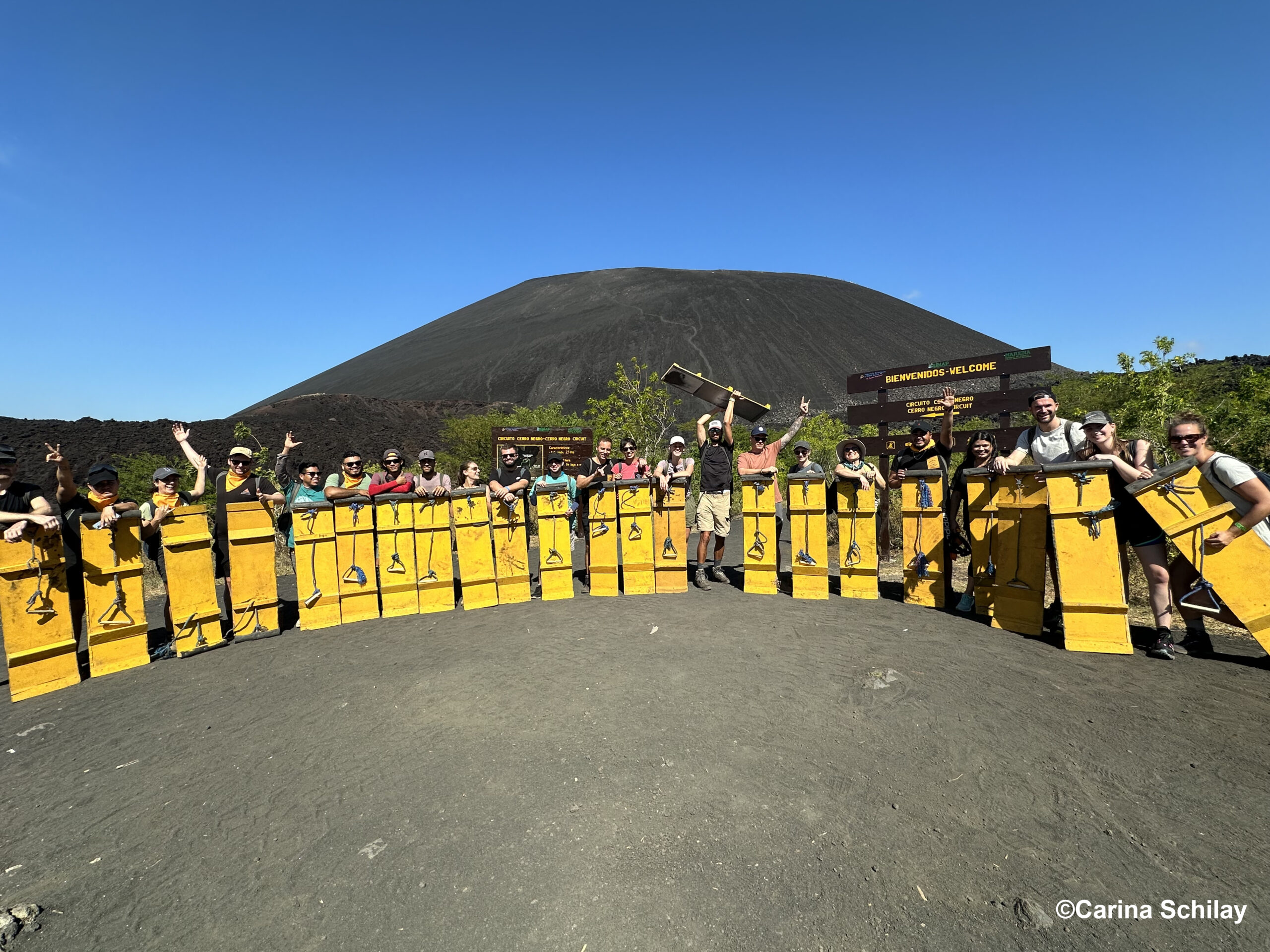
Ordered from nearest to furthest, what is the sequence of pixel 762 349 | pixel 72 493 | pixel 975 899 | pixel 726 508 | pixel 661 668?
pixel 975 899 < pixel 661 668 < pixel 72 493 < pixel 726 508 < pixel 762 349

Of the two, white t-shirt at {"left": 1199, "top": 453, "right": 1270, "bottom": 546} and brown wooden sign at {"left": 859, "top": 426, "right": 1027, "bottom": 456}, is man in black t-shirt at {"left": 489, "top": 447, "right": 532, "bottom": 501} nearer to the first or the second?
white t-shirt at {"left": 1199, "top": 453, "right": 1270, "bottom": 546}

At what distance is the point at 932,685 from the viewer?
4.42 m

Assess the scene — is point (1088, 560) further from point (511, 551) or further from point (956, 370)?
point (956, 370)

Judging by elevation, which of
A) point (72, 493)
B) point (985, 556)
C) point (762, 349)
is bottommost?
point (985, 556)

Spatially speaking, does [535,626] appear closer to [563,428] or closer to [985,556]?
[985,556]

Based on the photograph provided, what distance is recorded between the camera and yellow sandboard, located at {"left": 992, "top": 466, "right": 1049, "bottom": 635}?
18.0 ft

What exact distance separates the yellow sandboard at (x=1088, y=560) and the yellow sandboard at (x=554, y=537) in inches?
187

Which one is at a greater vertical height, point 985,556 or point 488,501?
point 488,501

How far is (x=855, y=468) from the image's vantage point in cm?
690

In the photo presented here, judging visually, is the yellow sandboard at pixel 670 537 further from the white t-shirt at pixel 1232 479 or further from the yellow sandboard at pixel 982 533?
the white t-shirt at pixel 1232 479

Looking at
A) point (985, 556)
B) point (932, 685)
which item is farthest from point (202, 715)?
point (985, 556)

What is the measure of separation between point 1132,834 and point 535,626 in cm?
471

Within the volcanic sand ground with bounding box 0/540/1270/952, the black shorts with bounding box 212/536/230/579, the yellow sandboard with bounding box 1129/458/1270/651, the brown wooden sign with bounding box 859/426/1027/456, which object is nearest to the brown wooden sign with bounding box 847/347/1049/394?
the brown wooden sign with bounding box 859/426/1027/456

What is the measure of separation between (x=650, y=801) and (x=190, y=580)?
519 cm
